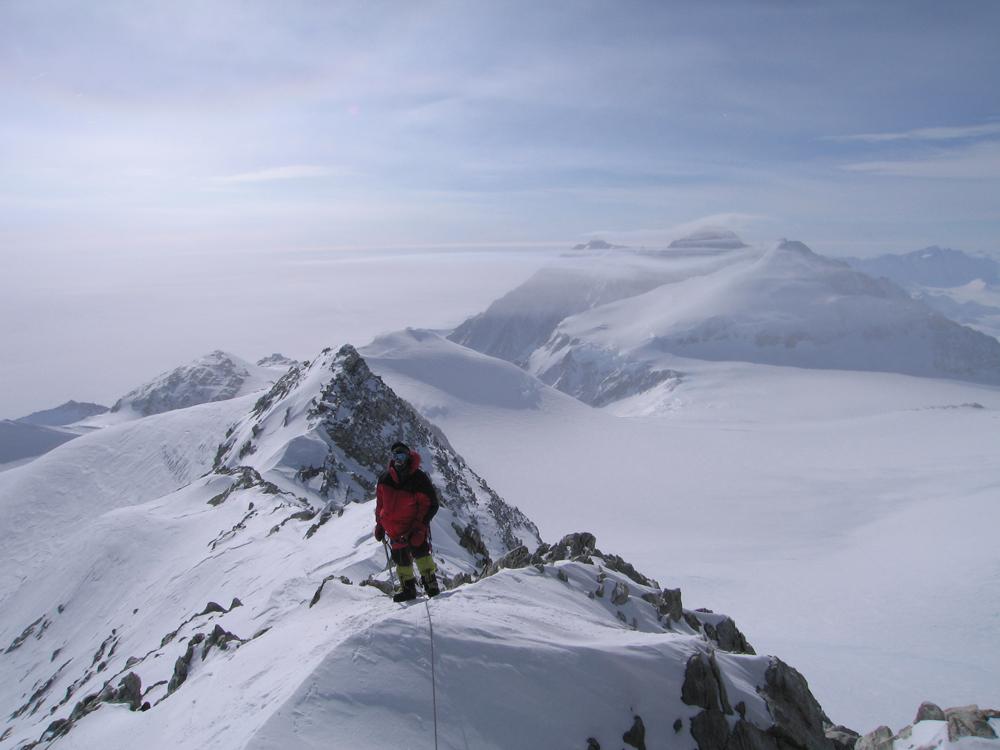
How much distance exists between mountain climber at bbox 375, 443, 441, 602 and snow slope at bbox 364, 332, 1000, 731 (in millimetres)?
25009

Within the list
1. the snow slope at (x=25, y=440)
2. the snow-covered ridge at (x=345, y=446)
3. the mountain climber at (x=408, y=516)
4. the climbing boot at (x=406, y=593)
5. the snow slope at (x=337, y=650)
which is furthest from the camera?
the snow slope at (x=25, y=440)

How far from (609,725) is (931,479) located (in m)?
77.7

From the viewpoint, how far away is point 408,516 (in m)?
10.1

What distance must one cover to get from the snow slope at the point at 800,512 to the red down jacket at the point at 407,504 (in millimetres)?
25407

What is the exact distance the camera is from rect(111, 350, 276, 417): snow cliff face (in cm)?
14162

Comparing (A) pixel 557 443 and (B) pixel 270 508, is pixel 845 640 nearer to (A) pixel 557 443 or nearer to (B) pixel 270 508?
(B) pixel 270 508

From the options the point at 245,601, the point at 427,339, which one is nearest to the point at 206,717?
the point at 245,601

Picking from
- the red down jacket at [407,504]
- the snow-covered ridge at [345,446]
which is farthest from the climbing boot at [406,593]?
the snow-covered ridge at [345,446]

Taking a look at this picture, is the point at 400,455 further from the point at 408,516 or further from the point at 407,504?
the point at 408,516

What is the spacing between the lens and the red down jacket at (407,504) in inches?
396

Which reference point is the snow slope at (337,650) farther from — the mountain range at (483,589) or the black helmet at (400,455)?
the black helmet at (400,455)

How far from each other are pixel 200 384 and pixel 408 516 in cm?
15298

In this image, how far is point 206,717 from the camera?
338 inches

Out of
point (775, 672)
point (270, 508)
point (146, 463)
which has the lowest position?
point (146, 463)
